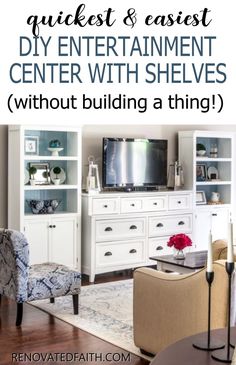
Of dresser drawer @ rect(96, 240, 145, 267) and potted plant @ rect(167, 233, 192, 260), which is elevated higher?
potted plant @ rect(167, 233, 192, 260)

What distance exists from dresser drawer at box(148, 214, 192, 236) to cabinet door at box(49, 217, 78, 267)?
36.6 inches

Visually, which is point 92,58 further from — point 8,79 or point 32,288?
point 32,288

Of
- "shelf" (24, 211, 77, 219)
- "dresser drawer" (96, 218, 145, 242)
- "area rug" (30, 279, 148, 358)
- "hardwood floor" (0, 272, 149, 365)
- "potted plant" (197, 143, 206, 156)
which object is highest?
"potted plant" (197, 143, 206, 156)

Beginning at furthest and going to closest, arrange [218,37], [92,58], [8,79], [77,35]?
[8,79] → [218,37] → [92,58] → [77,35]

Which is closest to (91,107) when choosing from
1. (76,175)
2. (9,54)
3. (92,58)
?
(76,175)

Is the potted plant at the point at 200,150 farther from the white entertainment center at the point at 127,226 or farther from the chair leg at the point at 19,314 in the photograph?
the chair leg at the point at 19,314

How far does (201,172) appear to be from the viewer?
7.17 m

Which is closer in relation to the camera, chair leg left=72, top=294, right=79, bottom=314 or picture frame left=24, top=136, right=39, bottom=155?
chair leg left=72, top=294, right=79, bottom=314

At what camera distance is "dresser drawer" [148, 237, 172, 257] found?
6.38 m

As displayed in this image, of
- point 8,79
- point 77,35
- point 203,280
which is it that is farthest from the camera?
point 8,79

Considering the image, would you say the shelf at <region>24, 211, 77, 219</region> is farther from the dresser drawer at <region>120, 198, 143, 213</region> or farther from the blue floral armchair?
the blue floral armchair

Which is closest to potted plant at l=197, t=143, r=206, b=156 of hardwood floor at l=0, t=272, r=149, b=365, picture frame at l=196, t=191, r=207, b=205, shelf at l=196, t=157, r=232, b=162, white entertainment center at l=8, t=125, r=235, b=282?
shelf at l=196, t=157, r=232, b=162

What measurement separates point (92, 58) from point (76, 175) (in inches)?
70.8

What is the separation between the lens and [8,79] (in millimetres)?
5602
